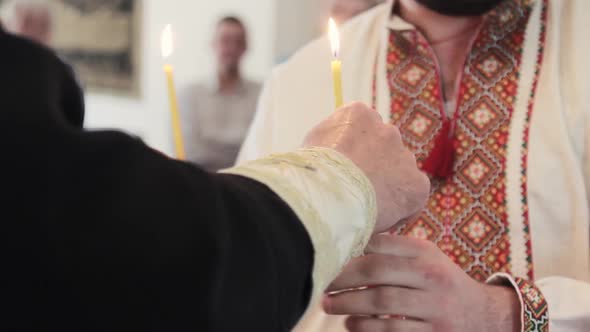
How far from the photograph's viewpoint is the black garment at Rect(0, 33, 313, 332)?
472mm

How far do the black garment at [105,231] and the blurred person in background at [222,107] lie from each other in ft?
9.71

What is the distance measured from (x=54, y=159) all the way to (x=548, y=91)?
871mm

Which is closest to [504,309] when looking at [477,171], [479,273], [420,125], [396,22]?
[479,273]

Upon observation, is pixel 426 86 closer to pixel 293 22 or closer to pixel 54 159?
pixel 54 159

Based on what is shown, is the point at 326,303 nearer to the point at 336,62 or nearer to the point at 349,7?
the point at 336,62

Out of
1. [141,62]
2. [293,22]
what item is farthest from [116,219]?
[141,62]

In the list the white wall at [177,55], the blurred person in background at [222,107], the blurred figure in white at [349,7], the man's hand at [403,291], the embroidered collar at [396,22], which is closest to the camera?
the man's hand at [403,291]

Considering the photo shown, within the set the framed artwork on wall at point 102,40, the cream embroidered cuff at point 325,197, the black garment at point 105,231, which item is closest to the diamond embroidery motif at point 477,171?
the cream embroidered cuff at point 325,197

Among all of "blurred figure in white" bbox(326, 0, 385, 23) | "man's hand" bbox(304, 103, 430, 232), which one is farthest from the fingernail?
"blurred figure in white" bbox(326, 0, 385, 23)

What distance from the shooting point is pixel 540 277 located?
107cm

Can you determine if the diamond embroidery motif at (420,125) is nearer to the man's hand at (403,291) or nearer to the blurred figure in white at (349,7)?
the man's hand at (403,291)

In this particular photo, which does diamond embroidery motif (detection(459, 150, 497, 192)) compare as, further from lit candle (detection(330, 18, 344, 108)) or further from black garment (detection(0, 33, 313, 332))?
black garment (detection(0, 33, 313, 332))

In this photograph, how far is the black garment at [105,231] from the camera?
1.55 feet

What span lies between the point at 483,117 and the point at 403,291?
432mm
